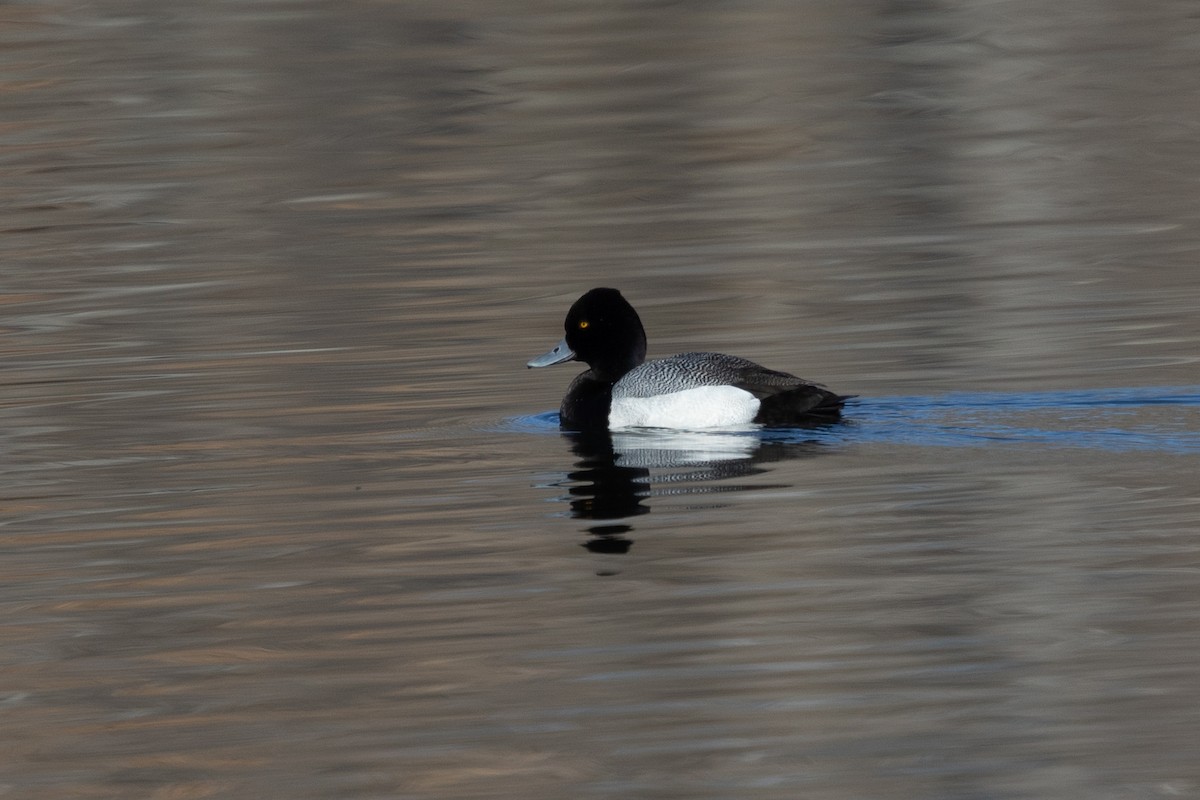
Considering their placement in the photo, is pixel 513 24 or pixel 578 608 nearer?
pixel 578 608

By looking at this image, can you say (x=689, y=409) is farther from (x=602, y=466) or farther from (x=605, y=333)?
(x=605, y=333)

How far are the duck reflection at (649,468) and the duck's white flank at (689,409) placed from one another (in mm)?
71

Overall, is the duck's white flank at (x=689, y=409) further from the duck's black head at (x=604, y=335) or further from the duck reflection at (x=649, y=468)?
the duck's black head at (x=604, y=335)

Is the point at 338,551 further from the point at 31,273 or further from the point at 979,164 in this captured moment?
the point at 979,164

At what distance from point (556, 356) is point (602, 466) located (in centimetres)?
177

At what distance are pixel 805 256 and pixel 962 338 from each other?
3663 mm

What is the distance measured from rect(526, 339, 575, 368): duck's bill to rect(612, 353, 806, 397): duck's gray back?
662 millimetres

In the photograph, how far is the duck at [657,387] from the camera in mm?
10789

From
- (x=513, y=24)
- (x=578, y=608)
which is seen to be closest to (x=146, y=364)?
(x=578, y=608)

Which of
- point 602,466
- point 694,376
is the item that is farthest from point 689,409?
point 602,466

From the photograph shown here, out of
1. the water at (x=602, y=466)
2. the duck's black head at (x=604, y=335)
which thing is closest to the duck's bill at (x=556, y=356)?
the duck's black head at (x=604, y=335)

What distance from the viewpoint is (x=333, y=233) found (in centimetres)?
Answer: 1920

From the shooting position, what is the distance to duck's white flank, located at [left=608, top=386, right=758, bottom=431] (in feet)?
36.0

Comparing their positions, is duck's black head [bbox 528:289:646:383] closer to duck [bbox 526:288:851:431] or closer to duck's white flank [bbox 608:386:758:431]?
duck [bbox 526:288:851:431]
